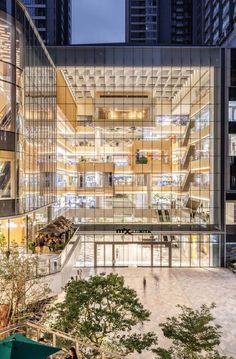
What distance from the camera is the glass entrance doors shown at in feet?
102

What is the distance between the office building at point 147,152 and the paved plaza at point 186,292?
2.26 meters

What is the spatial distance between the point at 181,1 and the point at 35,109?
92.7m

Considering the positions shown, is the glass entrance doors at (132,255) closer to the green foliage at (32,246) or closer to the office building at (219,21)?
the green foliage at (32,246)

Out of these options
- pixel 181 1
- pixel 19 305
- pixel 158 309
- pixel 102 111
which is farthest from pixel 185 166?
pixel 181 1

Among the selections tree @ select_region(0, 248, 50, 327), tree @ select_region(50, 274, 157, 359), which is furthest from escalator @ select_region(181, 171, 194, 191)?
tree @ select_region(50, 274, 157, 359)

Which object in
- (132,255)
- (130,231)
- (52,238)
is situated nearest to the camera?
(52,238)

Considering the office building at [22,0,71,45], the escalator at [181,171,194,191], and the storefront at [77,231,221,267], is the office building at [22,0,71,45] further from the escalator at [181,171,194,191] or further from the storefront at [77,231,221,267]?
the storefront at [77,231,221,267]

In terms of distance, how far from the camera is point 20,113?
17.5 metres

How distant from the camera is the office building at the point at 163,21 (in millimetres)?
92500

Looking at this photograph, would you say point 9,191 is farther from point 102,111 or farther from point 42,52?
point 102,111

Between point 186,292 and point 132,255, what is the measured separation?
8415mm

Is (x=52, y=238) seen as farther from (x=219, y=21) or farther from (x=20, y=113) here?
(x=219, y=21)

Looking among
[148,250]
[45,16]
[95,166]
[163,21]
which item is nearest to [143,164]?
[95,166]

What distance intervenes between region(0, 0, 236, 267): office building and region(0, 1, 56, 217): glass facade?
311 inches
